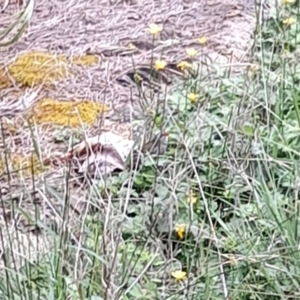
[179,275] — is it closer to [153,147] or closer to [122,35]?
[153,147]

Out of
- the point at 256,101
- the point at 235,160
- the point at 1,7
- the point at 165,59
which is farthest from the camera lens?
the point at 1,7

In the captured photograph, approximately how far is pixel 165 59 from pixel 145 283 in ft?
3.73

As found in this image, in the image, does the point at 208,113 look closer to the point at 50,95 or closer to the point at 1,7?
the point at 50,95

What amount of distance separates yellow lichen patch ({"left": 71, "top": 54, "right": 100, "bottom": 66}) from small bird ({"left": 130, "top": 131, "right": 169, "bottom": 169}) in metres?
0.65

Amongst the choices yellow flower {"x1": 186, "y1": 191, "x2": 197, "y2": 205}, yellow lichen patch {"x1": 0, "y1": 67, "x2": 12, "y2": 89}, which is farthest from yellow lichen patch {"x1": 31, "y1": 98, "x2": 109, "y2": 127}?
yellow flower {"x1": 186, "y1": 191, "x2": 197, "y2": 205}

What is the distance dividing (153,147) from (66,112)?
0.42 meters

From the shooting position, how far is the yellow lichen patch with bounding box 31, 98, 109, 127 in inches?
95.4

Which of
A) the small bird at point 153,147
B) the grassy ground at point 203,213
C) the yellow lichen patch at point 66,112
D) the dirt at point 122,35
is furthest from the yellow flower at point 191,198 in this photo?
the dirt at point 122,35

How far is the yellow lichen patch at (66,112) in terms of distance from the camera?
7.95 feet

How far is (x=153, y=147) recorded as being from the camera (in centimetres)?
215

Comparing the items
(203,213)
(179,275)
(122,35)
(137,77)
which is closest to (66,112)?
(137,77)

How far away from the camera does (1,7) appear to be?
315 cm

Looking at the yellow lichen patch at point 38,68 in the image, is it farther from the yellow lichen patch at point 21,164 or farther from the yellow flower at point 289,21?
the yellow flower at point 289,21

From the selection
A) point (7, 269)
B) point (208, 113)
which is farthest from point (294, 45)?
point (7, 269)
